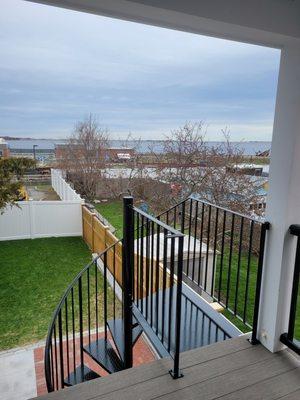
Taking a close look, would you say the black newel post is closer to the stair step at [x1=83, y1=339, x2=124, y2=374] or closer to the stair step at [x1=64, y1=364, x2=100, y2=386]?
the stair step at [x1=83, y1=339, x2=124, y2=374]

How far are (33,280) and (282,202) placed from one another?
17.8ft

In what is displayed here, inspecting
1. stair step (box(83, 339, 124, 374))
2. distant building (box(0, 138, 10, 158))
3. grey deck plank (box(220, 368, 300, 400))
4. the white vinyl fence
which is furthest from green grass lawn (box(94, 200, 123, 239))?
grey deck plank (box(220, 368, 300, 400))

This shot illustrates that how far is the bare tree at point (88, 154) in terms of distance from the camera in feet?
34.1

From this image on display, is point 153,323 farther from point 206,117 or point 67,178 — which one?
point 67,178

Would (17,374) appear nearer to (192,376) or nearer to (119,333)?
(119,333)

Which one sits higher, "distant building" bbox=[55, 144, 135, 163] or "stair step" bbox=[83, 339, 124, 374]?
"distant building" bbox=[55, 144, 135, 163]

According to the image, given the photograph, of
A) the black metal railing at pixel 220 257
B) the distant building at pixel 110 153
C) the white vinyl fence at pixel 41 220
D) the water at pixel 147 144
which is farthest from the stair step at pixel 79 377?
the white vinyl fence at pixel 41 220

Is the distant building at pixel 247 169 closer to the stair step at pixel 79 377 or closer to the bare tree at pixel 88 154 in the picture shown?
the stair step at pixel 79 377

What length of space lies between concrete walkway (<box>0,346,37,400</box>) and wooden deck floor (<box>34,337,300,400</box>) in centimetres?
222

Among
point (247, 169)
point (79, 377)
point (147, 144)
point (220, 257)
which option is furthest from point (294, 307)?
point (147, 144)

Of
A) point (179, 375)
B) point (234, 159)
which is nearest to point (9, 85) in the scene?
point (179, 375)

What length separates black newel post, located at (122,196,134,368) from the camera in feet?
6.17

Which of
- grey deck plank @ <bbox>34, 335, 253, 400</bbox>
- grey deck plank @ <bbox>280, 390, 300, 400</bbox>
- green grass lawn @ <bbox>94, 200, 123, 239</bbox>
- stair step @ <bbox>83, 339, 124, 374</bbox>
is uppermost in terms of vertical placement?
grey deck plank @ <bbox>280, 390, 300, 400</bbox>

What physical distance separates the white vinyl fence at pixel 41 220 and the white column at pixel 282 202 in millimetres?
7625
